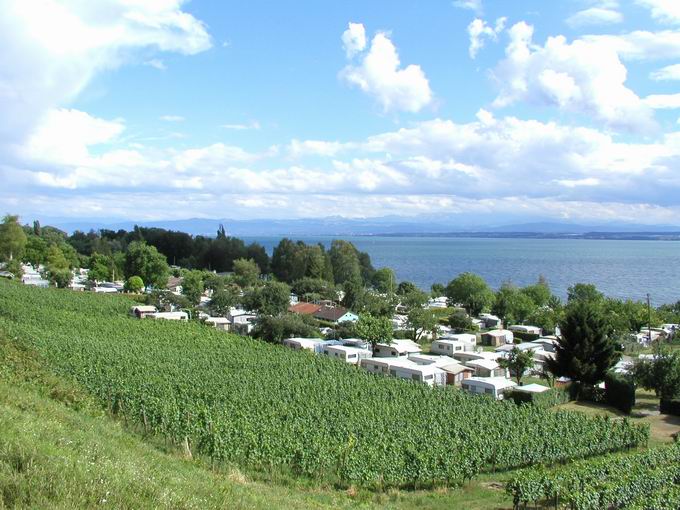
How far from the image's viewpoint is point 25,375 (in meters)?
17.9

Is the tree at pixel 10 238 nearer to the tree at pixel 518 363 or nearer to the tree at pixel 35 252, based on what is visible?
the tree at pixel 35 252

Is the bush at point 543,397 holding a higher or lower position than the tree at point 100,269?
lower

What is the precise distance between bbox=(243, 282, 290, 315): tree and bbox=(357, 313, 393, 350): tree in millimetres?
13093

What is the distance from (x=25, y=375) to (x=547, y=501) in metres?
16.3

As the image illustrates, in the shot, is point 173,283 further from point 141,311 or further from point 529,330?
point 529,330

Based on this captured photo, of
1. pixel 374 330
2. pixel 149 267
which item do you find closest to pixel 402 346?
pixel 374 330

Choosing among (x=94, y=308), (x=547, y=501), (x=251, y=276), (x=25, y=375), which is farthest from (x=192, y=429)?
(x=251, y=276)

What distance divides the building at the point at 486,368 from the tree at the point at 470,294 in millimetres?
29343

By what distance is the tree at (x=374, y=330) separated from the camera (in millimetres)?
35844

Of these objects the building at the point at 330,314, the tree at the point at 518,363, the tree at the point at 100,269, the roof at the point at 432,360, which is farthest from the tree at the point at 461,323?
the tree at the point at 100,269

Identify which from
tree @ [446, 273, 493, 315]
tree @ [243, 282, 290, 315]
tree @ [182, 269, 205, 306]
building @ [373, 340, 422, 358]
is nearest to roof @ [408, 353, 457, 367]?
building @ [373, 340, 422, 358]

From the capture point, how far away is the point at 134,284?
57.5m

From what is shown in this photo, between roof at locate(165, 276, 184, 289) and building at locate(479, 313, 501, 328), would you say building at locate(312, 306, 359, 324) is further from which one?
roof at locate(165, 276, 184, 289)

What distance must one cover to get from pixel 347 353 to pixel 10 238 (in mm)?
48923
